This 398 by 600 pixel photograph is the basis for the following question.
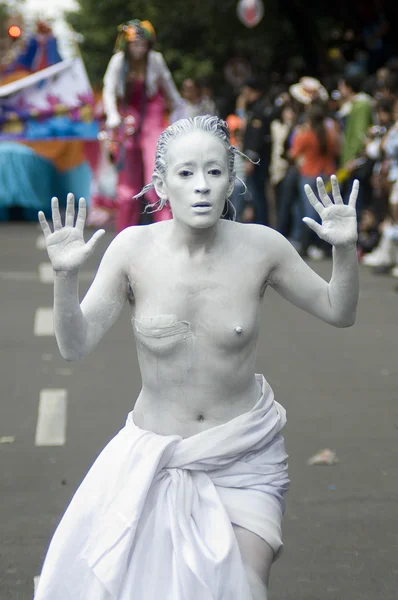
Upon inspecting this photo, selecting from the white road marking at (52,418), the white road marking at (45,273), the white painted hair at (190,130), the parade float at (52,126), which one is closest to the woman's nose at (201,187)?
the white painted hair at (190,130)

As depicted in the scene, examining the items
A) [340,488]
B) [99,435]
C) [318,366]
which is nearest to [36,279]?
[318,366]

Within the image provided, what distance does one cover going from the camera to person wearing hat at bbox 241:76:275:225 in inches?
650

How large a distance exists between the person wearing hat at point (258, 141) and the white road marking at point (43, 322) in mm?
5816

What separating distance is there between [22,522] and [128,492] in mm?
2019

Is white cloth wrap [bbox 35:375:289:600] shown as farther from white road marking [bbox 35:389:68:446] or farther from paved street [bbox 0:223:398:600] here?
white road marking [bbox 35:389:68:446]

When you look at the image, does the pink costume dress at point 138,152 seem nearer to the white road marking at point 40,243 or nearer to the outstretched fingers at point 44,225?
the white road marking at point 40,243

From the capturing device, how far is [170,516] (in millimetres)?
3393

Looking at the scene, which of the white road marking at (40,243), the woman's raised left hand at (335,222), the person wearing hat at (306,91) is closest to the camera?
the woman's raised left hand at (335,222)

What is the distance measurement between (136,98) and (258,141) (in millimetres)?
4360

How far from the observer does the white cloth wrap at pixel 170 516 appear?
10.9ft

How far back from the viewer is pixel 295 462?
6.27 meters

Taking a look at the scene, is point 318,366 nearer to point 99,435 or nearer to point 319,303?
point 99,435

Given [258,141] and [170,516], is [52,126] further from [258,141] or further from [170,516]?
[170,516]

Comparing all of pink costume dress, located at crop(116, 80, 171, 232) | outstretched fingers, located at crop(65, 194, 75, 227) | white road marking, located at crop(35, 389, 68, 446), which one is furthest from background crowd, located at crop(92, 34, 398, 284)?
outstretched fingers, located at crop(65, 194, 75, 227)
